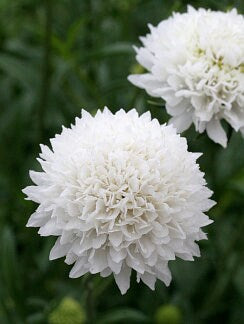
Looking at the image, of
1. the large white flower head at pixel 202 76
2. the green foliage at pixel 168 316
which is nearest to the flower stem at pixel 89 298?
the green foliage at pixel 168 316

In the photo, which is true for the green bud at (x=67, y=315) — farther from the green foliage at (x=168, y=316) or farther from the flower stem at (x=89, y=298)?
the green foliage at (x=168, y=316)

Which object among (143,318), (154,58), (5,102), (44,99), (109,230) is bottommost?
(143,318)

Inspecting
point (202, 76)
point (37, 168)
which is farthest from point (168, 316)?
point (202, 76)

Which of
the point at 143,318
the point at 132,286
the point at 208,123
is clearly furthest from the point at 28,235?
the point at 208,123

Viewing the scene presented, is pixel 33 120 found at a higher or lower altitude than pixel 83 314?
higher

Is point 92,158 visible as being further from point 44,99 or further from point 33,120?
point 33,120

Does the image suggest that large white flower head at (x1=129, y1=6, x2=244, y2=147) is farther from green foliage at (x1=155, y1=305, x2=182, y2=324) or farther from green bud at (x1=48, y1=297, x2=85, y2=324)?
green foliage at (x1=155, y1=305, x2=182, y2=324)

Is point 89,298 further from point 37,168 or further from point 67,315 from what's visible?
point 37,168
